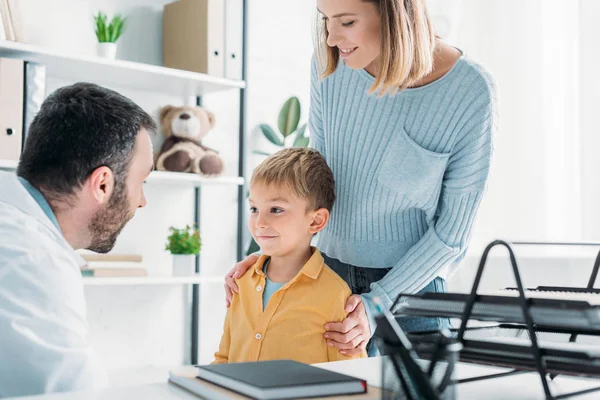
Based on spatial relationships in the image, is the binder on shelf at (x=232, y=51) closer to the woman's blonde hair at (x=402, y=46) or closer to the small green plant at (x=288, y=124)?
the small green plant at (x=288, y=124)

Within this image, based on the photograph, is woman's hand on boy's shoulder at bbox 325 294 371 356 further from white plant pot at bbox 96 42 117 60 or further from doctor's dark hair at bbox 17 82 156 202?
white plant pot at bbox 96 42 117 60

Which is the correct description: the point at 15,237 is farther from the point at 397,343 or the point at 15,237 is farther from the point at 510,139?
the point at 510,139

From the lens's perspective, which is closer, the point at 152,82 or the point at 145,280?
the point at 145,280

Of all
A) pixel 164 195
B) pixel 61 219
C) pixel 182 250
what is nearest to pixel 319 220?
pixel 61 219

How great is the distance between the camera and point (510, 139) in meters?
3.11

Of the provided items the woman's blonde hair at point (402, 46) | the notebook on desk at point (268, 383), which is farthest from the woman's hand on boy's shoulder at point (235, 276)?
the notebook on desk at point (268, 383)

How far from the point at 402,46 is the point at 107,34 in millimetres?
1571

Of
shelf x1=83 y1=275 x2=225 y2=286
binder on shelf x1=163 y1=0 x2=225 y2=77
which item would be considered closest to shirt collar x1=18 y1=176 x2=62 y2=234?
shelf x1=83 y1=275 x2=225 y2=286

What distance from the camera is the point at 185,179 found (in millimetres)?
2709

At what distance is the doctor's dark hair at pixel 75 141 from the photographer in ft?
3.77

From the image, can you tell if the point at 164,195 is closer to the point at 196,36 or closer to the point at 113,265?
the point at 113,265

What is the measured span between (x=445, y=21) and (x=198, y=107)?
118cm

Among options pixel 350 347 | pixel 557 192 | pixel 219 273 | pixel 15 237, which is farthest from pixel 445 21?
pixel 15 237

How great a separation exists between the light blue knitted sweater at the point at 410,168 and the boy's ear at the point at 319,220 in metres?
0.04
